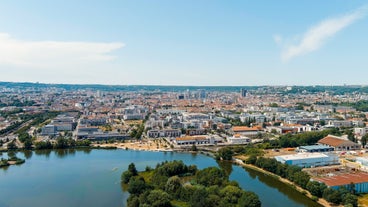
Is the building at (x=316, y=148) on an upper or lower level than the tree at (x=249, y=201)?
lower

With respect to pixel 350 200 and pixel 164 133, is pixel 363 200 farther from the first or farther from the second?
pixel 164 133

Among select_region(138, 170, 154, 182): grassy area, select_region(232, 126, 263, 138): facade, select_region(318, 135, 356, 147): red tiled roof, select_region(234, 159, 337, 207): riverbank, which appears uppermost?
select_region(318, 135, 356, 147): red tiled roof

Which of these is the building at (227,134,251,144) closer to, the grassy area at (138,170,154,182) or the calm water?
the calm water

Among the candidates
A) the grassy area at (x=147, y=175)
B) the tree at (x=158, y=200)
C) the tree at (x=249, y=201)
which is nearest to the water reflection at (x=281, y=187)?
the tree at (x=249, y=201)

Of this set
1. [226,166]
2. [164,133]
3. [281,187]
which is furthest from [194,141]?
[281,187]

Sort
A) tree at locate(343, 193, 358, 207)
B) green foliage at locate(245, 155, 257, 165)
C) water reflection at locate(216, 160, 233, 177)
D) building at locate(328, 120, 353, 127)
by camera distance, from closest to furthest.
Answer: tree at locate(343, 193, 358, 207) < water reflection at locate(216, 160, 233, 177) < green foliage at locate(245, 155, 257, 165) < building at locate(328, 120, 353, 127)

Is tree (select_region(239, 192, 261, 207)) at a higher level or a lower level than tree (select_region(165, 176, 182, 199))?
higher

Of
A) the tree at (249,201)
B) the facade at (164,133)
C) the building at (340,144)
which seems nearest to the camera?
the tree at (249,201)

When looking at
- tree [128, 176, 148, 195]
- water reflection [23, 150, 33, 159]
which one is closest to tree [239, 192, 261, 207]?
tree [128, 176, 148, 195]

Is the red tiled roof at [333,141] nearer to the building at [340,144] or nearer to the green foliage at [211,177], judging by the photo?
the building at [340,144]
